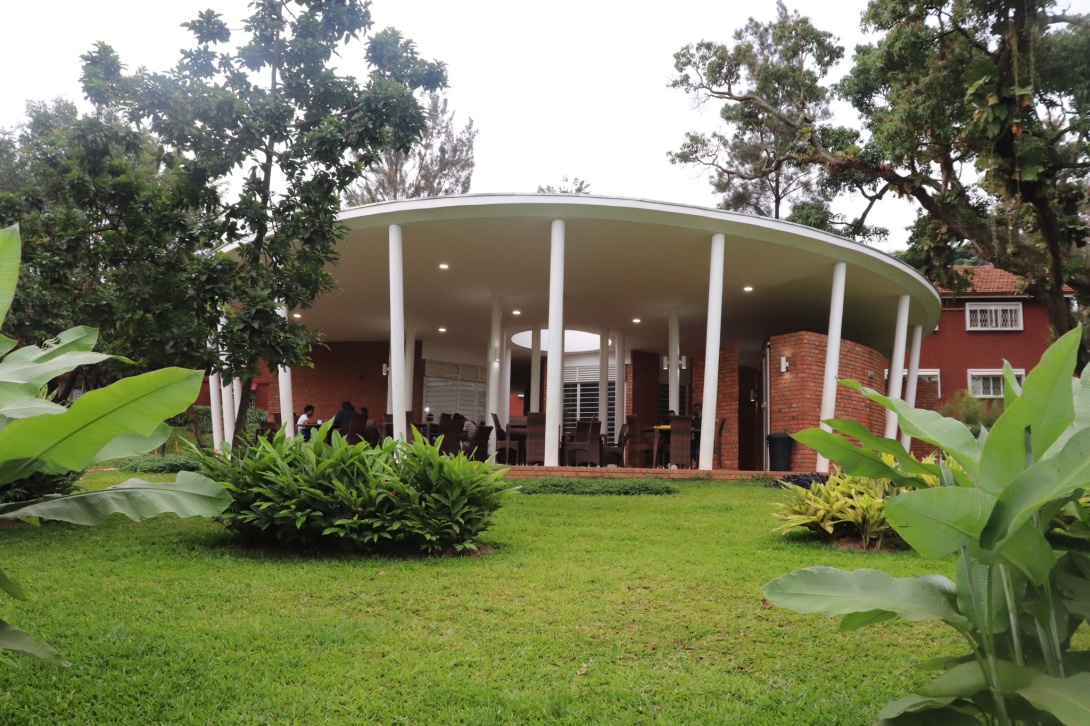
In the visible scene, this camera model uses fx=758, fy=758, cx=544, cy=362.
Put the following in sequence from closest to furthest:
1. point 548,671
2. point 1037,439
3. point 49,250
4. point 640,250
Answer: point 1037,439 → point 548,671 → point 49,250 → point 640,250

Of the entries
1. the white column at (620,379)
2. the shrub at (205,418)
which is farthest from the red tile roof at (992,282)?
the shrub at (205,418)

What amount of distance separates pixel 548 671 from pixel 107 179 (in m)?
6.52

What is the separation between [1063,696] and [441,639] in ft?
9.22

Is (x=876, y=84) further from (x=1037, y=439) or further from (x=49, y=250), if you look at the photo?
(x=1037, y=439)

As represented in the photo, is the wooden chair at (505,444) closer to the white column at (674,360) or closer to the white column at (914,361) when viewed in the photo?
the white column at (674,360)

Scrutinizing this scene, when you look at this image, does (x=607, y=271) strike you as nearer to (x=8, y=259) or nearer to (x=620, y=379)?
(x=620, y=379)

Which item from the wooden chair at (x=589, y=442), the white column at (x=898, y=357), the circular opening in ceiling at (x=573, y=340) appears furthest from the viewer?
the circular opening in ceiling at (x=573, y=340)

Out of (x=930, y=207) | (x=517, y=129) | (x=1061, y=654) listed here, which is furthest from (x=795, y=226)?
(x=517, y=129)

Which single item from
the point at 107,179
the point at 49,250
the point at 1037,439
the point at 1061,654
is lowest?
the point at 1061,654

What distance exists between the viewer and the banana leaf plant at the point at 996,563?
1.27 m

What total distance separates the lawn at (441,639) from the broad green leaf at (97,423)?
5.38ft

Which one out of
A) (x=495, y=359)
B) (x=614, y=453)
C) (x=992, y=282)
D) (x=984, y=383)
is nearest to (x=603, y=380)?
(x=495, y=359)

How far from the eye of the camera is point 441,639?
3.63 metres

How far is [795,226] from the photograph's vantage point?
11.5 m
